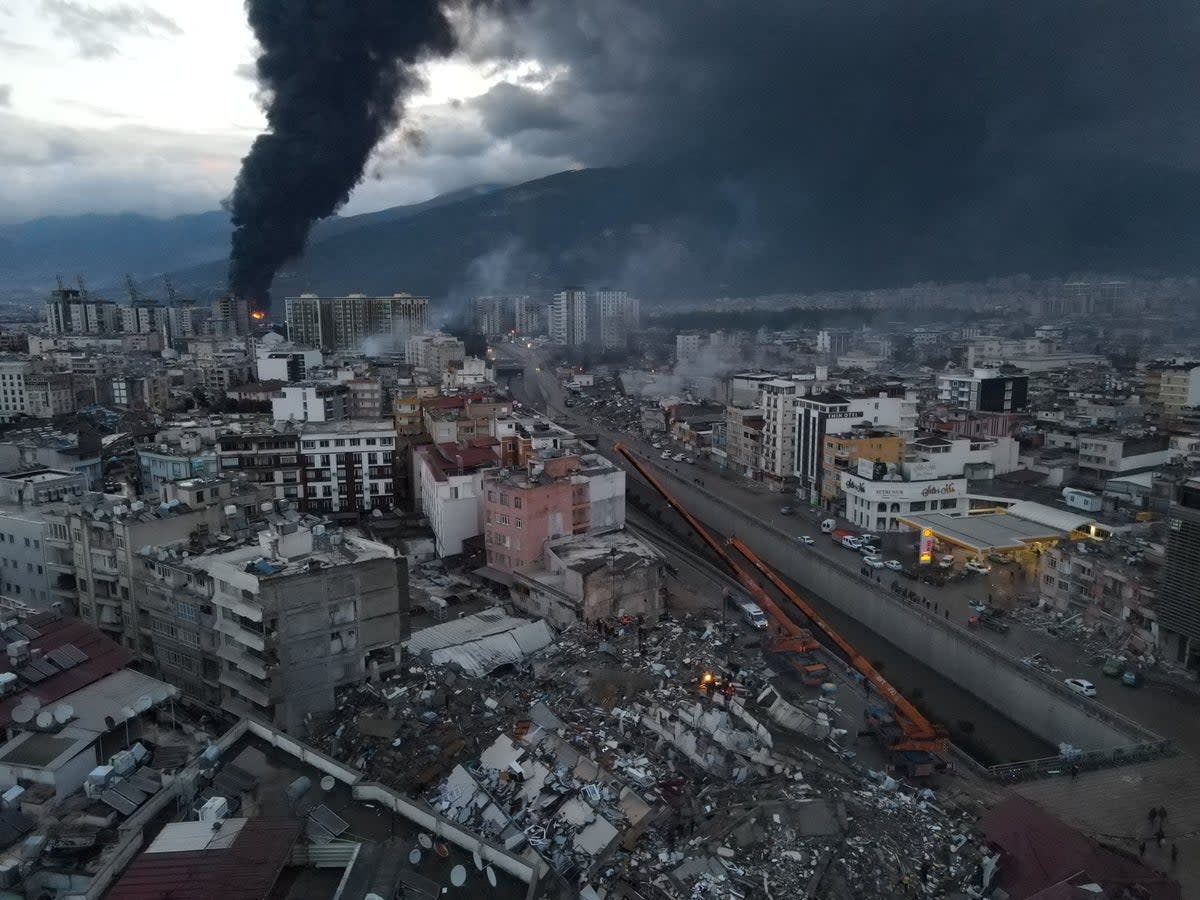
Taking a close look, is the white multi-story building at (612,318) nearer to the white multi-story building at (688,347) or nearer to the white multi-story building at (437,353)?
the white multi-story building at (688,347)

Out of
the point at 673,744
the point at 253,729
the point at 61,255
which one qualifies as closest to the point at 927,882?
the point at 673,744

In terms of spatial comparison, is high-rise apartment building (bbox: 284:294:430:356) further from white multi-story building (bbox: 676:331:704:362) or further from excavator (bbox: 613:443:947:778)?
excavator (bbox: 613:443:947:778)

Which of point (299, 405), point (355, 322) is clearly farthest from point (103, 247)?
point (299, 405)

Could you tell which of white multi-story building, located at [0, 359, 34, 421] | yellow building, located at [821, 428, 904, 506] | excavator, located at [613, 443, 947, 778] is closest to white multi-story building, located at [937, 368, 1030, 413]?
yellow building, located at [821, 428, 904, 506]

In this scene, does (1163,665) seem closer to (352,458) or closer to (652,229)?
(352,458)

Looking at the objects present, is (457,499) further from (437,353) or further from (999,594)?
(437,353)
